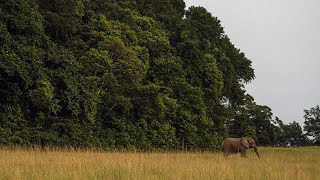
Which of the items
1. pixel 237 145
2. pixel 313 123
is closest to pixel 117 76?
pixel 237 145

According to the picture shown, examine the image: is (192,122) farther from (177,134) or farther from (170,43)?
(170,43)

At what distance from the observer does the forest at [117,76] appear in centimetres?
1952

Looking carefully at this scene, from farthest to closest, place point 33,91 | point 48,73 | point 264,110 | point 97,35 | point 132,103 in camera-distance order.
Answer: point 264,110 < point 132,103 < point 97,35 < point 48,73 < point 33,91

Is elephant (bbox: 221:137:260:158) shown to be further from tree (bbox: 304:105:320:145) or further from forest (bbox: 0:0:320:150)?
tree (bbox: 304:105:320:145)

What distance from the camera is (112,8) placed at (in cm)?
2705

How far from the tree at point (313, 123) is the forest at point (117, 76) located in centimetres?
2797

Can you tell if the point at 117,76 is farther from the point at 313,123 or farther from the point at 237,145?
the point at 313,123

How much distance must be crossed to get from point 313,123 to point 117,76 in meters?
46.2

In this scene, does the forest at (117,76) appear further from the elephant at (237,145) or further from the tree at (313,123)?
the tree at (313,123)

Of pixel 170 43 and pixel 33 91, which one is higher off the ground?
pixel 170 43

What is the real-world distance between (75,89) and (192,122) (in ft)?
35.7

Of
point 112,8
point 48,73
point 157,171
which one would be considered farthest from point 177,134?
point 157,171

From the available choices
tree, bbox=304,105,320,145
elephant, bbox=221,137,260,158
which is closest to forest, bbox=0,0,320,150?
elephant, bbox=221,137,260,158

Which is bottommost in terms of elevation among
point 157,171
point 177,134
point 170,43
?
point 157,171
